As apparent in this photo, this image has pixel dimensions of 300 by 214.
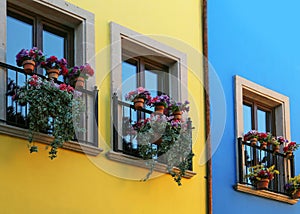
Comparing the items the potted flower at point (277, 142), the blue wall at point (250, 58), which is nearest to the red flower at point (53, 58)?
the blue wall at point (250, 58)

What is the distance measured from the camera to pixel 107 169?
404 inches

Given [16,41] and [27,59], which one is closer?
[27,59]

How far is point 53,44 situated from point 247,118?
12.4 feet

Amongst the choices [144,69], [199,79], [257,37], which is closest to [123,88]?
[144,69]

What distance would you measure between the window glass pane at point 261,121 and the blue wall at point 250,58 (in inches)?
16.5

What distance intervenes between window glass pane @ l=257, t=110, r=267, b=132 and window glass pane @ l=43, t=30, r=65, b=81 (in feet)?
13.0

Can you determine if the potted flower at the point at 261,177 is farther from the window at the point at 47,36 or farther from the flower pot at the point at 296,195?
the window at the point at 47,36

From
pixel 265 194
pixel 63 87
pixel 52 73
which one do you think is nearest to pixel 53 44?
pixel 52 73

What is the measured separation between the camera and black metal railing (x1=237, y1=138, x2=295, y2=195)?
1236cm

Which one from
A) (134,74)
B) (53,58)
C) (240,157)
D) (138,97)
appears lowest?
(240,157)

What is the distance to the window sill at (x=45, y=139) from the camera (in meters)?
9.24

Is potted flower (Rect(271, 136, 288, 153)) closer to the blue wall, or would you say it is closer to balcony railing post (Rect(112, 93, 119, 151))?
the blue wall

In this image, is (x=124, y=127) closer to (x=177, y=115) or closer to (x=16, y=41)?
(x=177, y=115)

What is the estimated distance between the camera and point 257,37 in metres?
13.4
